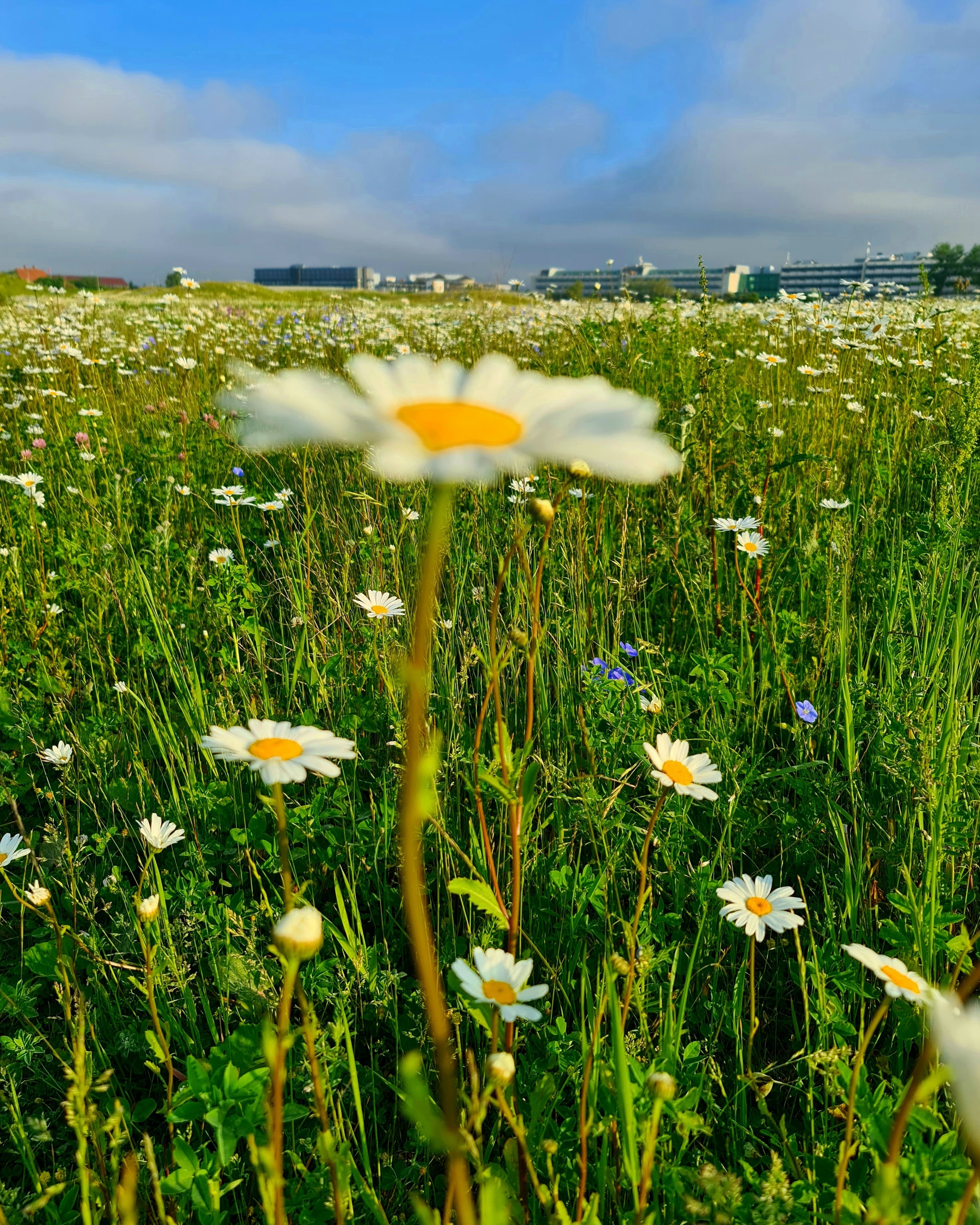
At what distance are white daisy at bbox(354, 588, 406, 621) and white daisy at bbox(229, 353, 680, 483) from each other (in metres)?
1.56

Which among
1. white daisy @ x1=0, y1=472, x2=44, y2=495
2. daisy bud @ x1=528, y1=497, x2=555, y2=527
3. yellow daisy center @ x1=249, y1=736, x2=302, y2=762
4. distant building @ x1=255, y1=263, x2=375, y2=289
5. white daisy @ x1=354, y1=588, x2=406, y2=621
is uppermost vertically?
distant building @ x1=255, y1=263, x2=375, y2=289

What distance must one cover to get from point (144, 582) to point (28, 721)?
503 mm

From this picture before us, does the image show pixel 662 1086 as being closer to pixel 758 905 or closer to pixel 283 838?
pixel 283 838

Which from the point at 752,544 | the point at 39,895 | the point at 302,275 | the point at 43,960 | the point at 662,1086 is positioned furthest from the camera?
the point at 302,275

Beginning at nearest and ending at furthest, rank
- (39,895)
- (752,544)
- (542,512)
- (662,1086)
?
1. (662,1086)
2. (542,512)
3. (39,895)
4. (752,544)

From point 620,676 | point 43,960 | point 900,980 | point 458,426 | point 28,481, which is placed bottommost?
point 43,960

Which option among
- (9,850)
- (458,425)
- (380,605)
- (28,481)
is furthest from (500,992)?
(28,481)

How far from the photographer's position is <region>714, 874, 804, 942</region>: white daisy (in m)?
1.24

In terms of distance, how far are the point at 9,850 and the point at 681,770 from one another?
1.29 meters

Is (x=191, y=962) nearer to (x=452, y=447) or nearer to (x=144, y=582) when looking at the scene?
(x=144, y=582)

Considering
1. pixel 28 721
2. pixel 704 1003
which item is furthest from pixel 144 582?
pixel 704 1003

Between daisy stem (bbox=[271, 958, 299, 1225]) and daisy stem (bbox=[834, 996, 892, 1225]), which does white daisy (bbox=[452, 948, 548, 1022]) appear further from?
daisy stem (bbox=[834, 996, 892, 1225])

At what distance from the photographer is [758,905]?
130 cm

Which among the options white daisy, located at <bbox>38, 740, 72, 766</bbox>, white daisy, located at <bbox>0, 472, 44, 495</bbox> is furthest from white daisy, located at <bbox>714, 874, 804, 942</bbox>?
white daisy, located at <bbox>0, 472, 44, 495</bbox>
